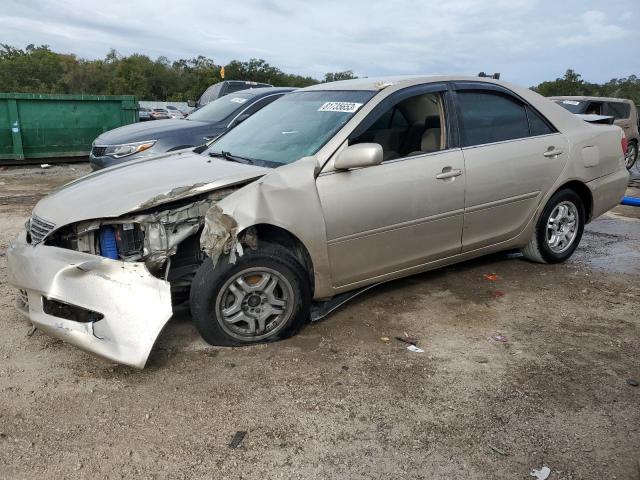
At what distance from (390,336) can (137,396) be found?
165 centimetres

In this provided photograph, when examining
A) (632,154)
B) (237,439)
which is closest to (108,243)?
(237,439)

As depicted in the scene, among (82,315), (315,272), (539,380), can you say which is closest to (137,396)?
(82,315)

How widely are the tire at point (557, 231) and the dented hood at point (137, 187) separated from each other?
2.67 m

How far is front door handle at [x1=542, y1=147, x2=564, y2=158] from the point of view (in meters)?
4.62

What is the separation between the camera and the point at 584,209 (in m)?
5.14

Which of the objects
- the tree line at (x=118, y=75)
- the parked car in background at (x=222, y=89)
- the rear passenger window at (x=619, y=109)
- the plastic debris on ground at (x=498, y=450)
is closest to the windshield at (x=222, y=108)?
the parked car in background at (x=222, y=89)

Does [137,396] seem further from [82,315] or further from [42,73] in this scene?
[42,73]

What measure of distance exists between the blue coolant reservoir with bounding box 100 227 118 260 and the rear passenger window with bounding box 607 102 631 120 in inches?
536

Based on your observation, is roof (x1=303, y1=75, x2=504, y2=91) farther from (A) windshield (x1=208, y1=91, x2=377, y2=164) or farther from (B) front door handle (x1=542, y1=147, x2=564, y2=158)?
(B) front door handle (x1=542, y1=147, x2=564, y2=158)

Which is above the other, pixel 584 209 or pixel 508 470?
pixel 584 209

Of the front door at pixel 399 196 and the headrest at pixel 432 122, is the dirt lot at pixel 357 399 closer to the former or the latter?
the front door at pixel 399 196

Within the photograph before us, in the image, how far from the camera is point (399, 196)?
3.76 m

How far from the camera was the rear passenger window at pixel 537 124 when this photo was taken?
4.65 metres

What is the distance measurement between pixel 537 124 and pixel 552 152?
27 cm
